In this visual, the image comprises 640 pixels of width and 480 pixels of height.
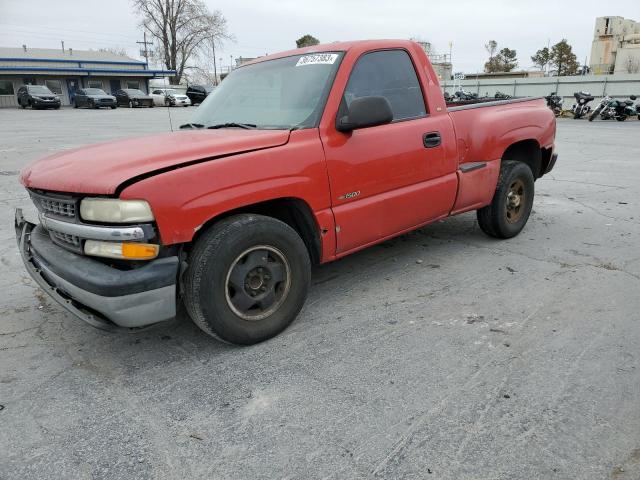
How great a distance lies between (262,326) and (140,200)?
1.10m

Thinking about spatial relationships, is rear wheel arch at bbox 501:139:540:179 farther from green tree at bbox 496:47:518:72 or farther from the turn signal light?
green tree at bbox 496:47:518:72

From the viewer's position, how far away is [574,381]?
2.67m

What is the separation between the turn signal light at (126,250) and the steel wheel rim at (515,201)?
12.2ft

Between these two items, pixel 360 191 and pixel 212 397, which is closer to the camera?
pixel 212 397

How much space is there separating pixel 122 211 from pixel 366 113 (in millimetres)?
1616

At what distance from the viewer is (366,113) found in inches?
126

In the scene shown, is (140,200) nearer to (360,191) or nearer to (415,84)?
(360,191)

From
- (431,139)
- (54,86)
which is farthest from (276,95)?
(54,86)

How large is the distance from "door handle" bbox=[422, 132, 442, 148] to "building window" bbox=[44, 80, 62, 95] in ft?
166

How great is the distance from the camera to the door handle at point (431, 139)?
394 cm

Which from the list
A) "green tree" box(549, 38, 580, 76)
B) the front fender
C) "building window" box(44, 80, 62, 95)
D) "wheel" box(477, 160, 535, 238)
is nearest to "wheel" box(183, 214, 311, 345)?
the front fender

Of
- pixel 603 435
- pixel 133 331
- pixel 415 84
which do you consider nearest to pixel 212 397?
pixel 133 331

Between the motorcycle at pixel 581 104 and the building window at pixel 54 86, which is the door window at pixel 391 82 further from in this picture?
the building window at pixel 54 86

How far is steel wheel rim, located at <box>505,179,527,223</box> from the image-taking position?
508 cm
